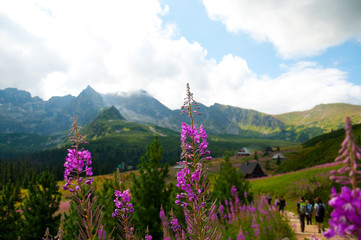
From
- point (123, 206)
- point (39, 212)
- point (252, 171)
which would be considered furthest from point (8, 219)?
point (252, 171)

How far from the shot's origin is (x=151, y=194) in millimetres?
10859

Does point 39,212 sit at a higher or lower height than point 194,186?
lower

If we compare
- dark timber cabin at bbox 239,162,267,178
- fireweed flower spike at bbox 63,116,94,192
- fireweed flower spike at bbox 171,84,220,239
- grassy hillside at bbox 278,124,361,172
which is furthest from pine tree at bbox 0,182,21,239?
dark timber cabin at bbox 239,162,267,178

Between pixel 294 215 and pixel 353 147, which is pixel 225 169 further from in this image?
pixel 353 147

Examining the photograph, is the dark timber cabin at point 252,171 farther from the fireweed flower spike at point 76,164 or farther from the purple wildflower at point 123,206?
the fireweed flower spike at point 76,164

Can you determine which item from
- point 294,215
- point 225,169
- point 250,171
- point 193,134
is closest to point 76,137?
point 193,134

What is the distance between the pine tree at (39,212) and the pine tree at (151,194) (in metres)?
4.27

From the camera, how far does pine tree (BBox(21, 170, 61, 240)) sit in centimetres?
1048

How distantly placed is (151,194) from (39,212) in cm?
592

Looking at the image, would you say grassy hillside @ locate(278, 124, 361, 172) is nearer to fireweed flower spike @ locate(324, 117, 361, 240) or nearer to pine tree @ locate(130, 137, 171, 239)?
pine tree @ locate(130, 137, 171, 239)

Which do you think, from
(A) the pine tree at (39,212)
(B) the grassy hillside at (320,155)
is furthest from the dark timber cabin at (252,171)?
(A) the pine tree at (39,212)

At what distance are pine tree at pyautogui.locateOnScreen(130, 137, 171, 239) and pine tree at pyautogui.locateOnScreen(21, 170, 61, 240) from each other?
4273 millimetres

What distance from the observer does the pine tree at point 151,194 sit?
975 centimetres

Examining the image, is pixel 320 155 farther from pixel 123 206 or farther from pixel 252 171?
pixel 123 206
